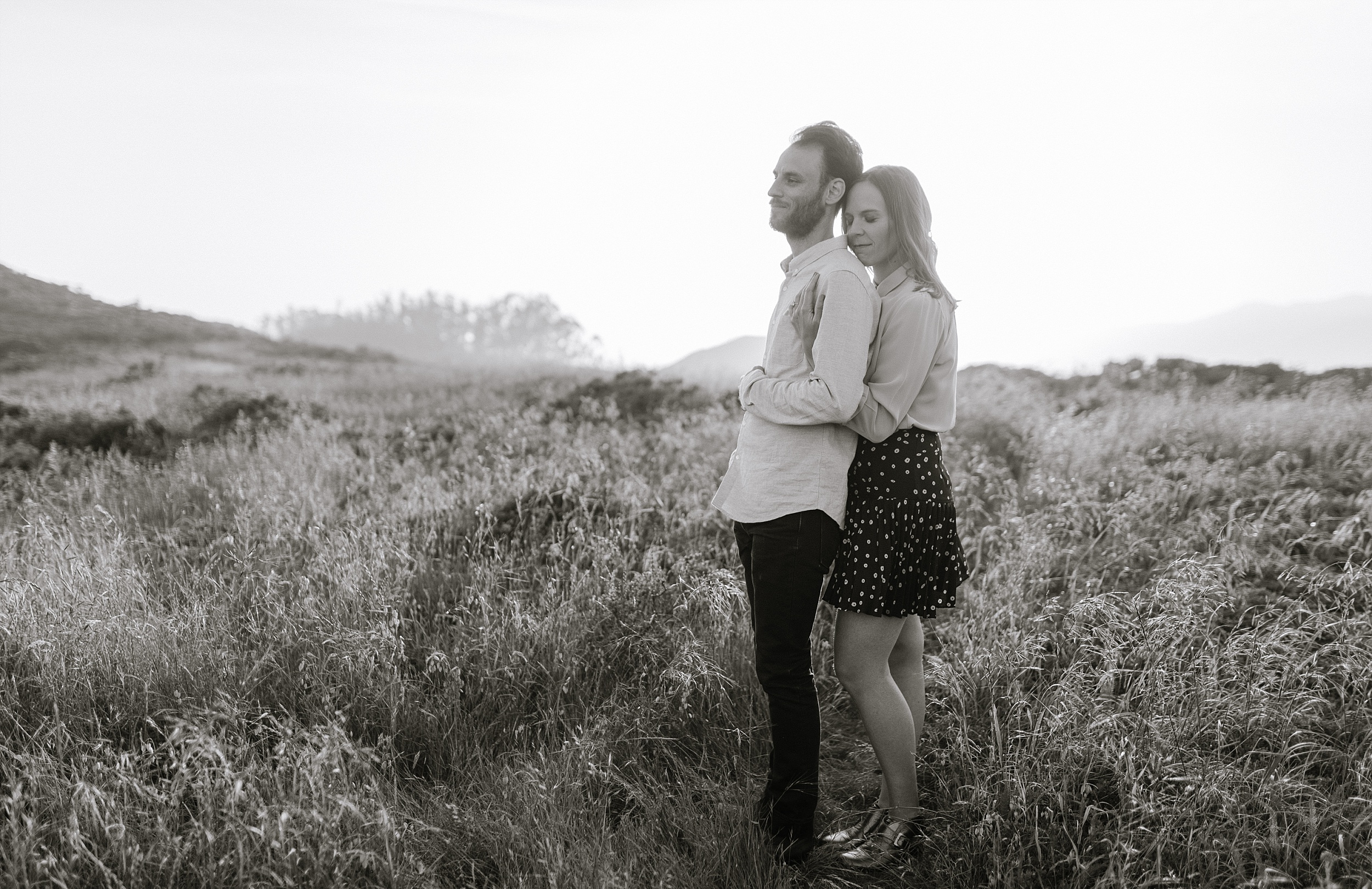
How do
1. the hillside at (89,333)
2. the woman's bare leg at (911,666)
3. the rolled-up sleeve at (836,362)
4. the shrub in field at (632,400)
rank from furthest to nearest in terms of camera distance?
the hillside at (89,333)
the shrub in field at (632,400)
the woman's bare leg at (911,666)
the rolled-up sleeve at (836,362)

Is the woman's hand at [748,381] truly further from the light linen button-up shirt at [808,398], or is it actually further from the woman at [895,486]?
the woman at [895,486]

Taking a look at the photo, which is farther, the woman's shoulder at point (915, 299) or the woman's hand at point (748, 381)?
the woman's hand at point (748, 381)

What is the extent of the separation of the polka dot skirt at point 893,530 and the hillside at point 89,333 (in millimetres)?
25038

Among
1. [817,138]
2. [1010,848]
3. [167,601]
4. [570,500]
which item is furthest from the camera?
[570,500]

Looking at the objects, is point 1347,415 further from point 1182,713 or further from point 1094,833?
point 1094,833

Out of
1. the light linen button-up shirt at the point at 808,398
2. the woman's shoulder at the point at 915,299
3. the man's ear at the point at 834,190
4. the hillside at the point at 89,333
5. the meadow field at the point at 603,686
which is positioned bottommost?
the meadow field at the point at 603,686

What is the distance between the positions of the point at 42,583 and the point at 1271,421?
9.96 meters

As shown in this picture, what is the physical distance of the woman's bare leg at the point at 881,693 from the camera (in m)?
2.39

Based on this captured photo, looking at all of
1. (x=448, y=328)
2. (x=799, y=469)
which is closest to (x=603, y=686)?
(x=799, y=469)

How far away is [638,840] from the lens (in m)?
2.37

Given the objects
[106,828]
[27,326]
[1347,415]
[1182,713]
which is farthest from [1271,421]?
[27,326]

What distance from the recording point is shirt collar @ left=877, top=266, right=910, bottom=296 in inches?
93.2

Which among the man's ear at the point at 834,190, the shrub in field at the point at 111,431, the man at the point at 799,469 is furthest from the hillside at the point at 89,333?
the man's ear at the point at 834,190

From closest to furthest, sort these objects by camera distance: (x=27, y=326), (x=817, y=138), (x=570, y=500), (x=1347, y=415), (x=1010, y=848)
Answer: (x=1010, y=848) < (x=817, y=138) < (x=570, y=500) < (x=1347, y=415) < (x=27, y=326)
